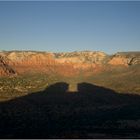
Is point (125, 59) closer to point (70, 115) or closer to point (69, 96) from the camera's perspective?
point (69, 96)

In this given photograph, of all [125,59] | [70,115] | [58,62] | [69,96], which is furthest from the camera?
[58,62]

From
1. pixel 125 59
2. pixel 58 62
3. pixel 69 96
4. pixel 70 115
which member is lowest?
pixel 69 96

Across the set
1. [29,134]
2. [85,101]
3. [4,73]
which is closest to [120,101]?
[85,101]

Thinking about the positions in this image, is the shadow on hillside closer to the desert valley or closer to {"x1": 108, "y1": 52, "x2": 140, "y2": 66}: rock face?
the desert valley

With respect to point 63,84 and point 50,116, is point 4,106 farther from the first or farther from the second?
point 63,84

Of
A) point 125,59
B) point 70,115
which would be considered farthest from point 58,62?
point 70,115

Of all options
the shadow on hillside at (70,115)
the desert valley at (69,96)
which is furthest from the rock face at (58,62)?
the shadow on hillside at (70,115)

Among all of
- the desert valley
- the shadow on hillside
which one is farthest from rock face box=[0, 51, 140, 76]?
the shadow on hillside
